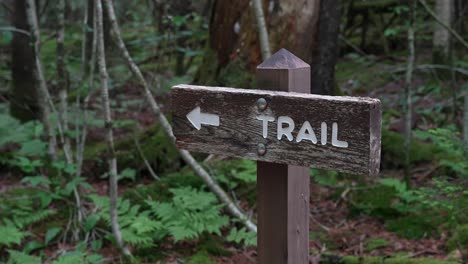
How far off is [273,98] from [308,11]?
3113 mm

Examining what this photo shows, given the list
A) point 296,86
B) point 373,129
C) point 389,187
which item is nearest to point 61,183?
point 389,187

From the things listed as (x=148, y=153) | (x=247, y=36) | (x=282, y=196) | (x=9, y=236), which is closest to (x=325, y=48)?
(x=247, y=36)

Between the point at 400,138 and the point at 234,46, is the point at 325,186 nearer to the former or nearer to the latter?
the point at 400,138

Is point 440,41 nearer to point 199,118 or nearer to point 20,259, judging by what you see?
point 20,259

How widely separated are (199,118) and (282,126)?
38 cm

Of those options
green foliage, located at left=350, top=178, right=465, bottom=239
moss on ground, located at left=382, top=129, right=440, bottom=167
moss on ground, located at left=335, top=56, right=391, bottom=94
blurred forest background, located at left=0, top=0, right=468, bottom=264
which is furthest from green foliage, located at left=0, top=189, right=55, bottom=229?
moss on ground, located at left=335, top=56, right=391, bottom=94

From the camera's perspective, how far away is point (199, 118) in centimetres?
228

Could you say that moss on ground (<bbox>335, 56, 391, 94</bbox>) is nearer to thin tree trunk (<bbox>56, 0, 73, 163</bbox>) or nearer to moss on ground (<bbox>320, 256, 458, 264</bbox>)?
thin tree trunk (<bbox>56, 0, 73, 163</bbox>)

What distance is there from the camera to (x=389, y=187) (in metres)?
4.90

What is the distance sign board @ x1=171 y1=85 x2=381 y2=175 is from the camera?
6.25ft

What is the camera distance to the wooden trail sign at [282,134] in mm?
1919

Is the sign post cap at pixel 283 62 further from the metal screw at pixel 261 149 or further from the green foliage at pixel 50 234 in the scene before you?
the green foliage at pixel 50 234

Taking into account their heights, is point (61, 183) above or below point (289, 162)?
below

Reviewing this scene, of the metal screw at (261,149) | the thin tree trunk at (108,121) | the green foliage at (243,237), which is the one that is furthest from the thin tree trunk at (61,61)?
the metal screw at (261,149)
